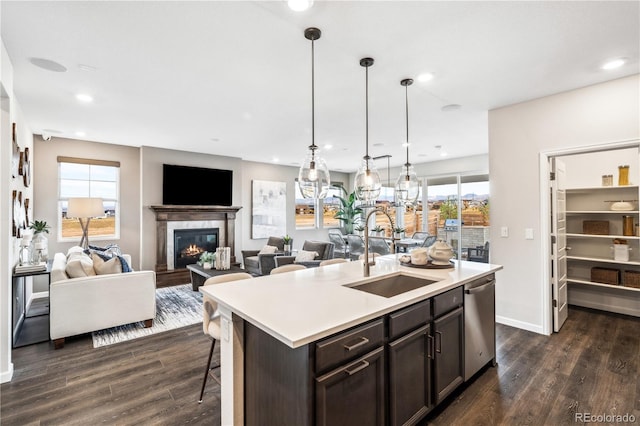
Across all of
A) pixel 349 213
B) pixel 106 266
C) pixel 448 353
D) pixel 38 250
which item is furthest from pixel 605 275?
pixel 38 250

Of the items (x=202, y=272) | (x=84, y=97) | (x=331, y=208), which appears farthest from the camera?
(x=331, y=208)

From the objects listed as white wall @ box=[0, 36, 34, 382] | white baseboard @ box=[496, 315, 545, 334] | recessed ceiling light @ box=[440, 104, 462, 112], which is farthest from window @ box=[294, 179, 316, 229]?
white wall @ box=[0, 36, 34, 382]

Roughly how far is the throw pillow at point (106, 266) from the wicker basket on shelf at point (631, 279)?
20.0ft

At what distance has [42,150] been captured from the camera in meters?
5.10

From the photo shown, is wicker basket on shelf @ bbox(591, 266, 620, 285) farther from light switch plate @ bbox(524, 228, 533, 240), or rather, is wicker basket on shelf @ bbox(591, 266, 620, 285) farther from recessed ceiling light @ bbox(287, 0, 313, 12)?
recessed ceiling light @ bbox(287, 0, 313, 12)

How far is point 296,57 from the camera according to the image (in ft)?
8.41

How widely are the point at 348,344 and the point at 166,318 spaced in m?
3.39

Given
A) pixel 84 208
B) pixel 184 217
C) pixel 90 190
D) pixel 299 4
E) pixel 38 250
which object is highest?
pixel 299 4

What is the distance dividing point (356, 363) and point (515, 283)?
3045mm

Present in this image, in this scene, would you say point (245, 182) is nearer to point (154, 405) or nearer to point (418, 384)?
point (154, 405)

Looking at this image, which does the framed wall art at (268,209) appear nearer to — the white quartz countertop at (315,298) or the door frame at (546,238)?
the white quartz countertop at (315,298)

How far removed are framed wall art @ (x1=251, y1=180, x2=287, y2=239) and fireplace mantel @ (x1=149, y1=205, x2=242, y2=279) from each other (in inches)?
30.7

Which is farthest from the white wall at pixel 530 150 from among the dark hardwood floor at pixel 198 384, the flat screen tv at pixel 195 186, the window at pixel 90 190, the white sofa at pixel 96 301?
the window at pixel 90 190

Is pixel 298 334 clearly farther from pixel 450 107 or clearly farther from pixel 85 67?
pixel 450 107
